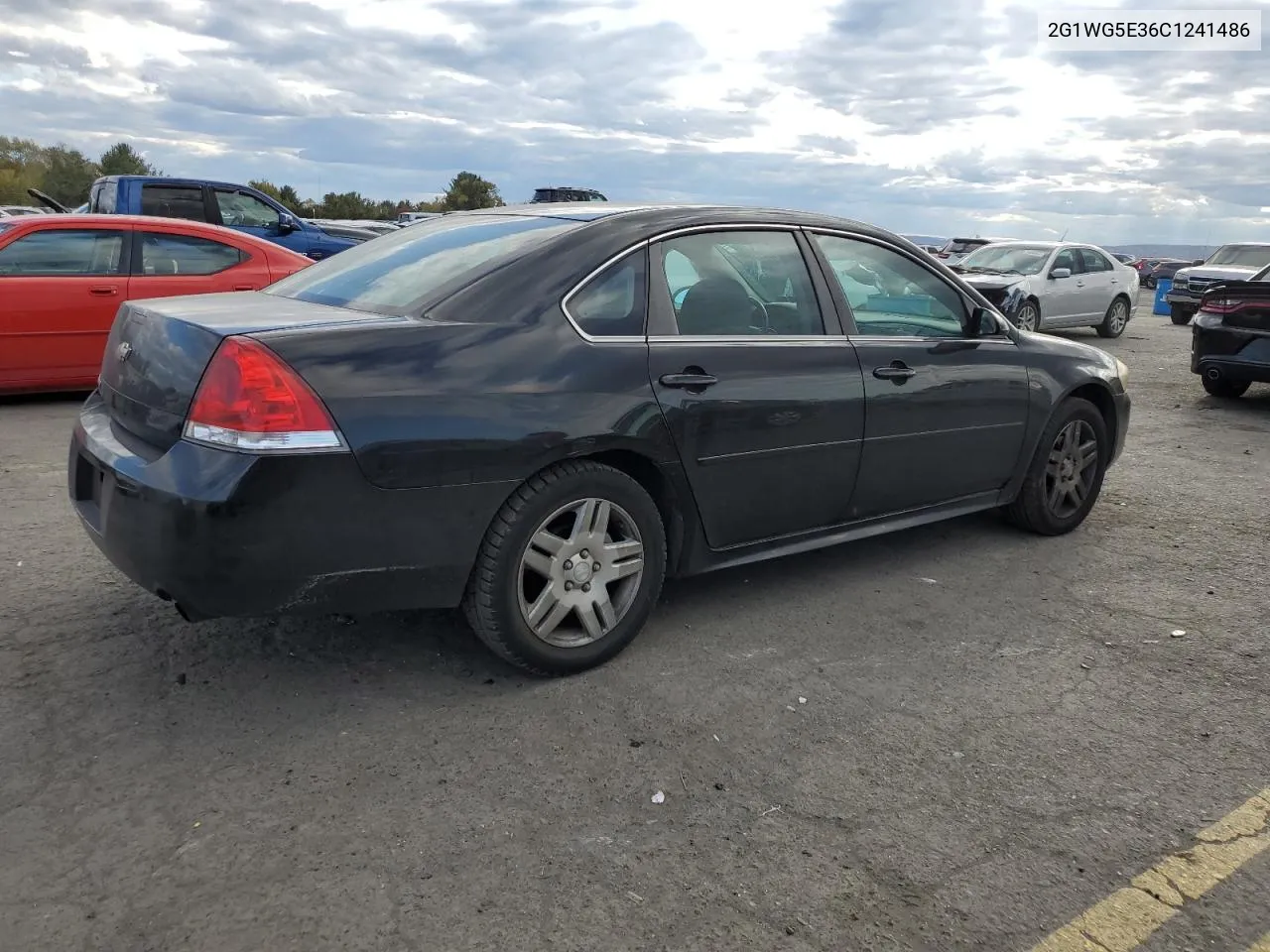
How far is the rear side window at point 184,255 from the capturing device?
8461mm

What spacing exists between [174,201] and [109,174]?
Result: 4337 cm

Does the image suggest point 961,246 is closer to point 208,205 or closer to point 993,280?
point 993,280

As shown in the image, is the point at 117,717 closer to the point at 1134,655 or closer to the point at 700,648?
the point at 700,648

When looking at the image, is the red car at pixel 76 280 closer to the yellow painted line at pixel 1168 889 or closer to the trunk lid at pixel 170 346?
the trunk lid at pixel 170 346

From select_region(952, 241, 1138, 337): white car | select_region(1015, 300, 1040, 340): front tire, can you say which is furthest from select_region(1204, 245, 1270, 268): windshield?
select_region(1015, 300, 1040, 340): front tire

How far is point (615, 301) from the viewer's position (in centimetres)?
365

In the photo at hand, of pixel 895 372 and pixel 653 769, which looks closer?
pixel 653 769

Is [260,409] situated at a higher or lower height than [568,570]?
higher

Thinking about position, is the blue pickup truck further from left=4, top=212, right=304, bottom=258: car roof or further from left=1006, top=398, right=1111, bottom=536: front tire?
left=1006, top=398, right=1111, bottom=536: front tire

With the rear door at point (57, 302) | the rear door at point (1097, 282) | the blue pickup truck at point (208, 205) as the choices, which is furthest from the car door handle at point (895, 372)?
the rear door at point (1097, 282)

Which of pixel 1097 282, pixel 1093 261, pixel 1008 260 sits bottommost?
pixel 1097 282

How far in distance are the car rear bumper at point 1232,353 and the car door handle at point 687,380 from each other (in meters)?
7.47

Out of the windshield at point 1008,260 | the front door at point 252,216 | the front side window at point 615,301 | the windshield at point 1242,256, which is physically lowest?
the front side window at point 615,301

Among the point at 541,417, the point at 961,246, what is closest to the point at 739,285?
the point at 541,417
